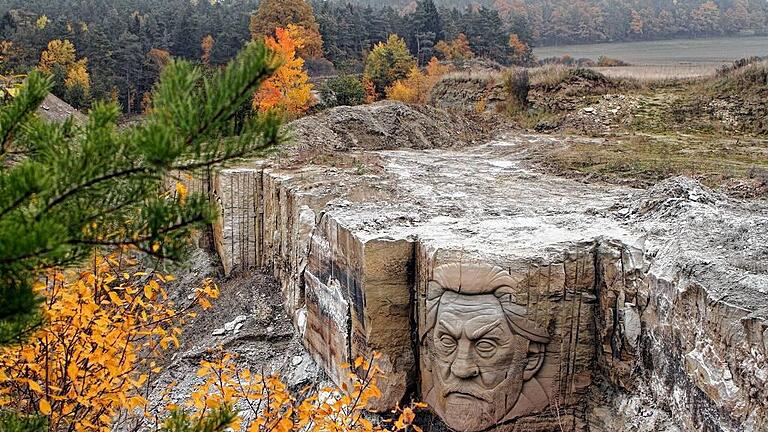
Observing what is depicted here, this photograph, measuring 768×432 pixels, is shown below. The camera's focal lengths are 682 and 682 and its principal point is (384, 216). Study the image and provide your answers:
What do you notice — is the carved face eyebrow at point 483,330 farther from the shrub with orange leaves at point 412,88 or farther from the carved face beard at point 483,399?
the shrub with orange leaves at point 412,88

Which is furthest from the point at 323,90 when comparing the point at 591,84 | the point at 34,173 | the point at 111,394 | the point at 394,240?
the point at 34,173

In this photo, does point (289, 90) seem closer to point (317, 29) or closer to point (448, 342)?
point (448, 342)

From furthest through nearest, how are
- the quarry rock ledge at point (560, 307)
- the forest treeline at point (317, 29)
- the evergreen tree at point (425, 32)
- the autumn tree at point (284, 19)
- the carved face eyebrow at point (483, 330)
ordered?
the evergreen tree at point (425, 32) < the autumn tree at point (284, 19) < the forest treeline at point (317, 29) < the carved face eyebrow at point (483, 330) < the quarry rock ledge at point (560, 307)

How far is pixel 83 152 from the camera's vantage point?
2.74m

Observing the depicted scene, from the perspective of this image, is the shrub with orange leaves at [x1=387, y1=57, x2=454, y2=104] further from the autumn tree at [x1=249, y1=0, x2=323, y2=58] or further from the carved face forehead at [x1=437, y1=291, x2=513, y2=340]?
the carved face forehead at [x1=437, y1=291, x2=513, y2=340]

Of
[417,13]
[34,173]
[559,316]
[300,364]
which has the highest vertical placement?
[417,13]

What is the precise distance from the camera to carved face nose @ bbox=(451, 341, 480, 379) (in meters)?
7.55

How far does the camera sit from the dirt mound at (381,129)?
16.3 m

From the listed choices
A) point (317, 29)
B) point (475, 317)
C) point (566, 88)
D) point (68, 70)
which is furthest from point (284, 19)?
point (475, 317)

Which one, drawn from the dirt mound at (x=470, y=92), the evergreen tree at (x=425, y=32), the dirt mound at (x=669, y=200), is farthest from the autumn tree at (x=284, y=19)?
the dirt mound at (x=669, y=200)

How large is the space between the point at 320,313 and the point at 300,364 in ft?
3.96

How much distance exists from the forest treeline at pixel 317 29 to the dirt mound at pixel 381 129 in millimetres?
14285

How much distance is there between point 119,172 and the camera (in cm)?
285

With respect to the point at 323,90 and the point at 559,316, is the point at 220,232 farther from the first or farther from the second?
the point at 323,90
